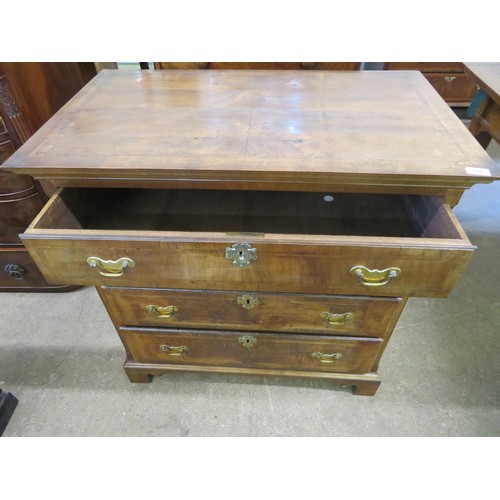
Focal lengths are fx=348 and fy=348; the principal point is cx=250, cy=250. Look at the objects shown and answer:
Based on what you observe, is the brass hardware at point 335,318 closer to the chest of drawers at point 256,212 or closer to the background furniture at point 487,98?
the chest of drawers at point 256,212

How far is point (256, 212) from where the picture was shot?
93cm

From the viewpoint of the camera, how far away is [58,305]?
139 centimetres

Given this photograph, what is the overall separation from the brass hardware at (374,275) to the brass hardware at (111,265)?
17.6 inches

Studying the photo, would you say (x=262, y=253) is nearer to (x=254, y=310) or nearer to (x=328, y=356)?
(x=254, y=310)

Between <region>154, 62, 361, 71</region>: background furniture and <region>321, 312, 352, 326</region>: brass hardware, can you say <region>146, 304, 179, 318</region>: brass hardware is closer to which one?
<region>321, 312, 352, 326</region>: brass hardware

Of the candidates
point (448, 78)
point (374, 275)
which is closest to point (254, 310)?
point (374, 275)

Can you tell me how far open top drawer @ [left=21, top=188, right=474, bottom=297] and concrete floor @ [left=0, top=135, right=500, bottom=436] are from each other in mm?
526

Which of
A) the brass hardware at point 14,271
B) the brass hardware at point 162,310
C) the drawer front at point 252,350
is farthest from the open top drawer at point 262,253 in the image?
the brass hardware at point 14,271

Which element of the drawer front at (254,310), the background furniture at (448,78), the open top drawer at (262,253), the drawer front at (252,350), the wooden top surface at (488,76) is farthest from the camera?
the background furniture at (448,78)

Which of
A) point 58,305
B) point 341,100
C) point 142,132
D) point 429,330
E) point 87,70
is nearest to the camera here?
point 142,132

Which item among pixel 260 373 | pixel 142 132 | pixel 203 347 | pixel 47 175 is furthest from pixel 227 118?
pixel 260 373

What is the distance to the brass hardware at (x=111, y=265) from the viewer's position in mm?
696

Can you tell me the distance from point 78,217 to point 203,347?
0.47 m
